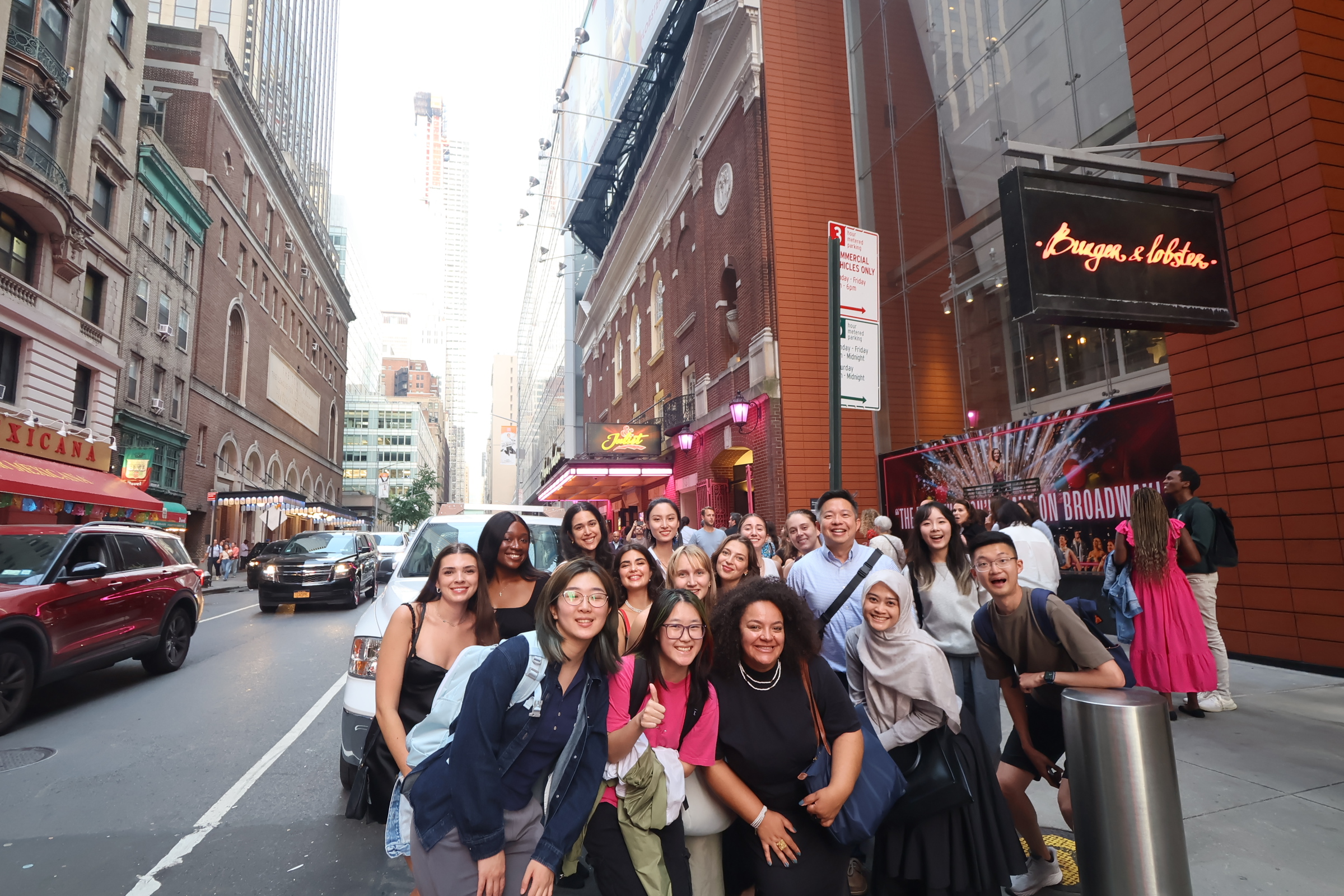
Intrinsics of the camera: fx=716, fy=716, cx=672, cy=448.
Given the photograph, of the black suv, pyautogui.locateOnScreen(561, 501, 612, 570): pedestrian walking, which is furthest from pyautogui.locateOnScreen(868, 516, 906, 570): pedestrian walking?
the black suv

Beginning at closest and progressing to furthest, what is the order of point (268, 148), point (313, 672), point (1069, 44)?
point (313, 672)
point (1069, 44)
point (268, 148)

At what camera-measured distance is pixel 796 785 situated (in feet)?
9.36

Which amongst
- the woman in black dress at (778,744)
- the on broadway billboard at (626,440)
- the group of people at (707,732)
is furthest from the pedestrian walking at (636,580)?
the on broadway billboard at (626,440)

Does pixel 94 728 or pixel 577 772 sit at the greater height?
pixel 577 772

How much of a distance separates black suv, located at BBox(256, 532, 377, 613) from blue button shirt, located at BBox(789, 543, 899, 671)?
1352 centimetres

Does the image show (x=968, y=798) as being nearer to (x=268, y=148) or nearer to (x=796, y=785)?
(x=796, y=785)

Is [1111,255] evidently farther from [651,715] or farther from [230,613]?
[230,613]

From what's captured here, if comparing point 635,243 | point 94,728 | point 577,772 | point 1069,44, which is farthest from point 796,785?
point 635,243

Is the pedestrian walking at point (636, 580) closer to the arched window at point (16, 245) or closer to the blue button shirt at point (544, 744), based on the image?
the blue button shirt at point (544, 744)

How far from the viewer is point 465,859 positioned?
2.40 metres

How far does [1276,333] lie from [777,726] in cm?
703

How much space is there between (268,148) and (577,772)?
53524 millimetres

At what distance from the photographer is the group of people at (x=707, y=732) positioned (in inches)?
97.4

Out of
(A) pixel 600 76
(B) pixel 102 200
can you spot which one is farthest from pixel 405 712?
(A) pixel 600 76
